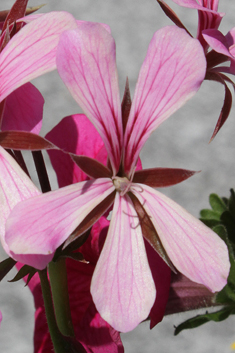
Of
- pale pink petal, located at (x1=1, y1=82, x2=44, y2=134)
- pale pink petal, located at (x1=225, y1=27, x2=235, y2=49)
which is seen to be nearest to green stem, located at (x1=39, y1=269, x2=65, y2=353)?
pale pink petal, located at (x1=1, y1=82, x2=44, y2=134)

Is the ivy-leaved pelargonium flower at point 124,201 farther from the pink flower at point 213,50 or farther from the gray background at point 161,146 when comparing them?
the gray background at point 161,146

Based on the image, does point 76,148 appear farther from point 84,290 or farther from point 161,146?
point 161,146

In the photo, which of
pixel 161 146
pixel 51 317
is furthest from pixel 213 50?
pixel 161 146

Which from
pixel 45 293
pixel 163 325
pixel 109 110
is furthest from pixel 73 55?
pixel 163 325

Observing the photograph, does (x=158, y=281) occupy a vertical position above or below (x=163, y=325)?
above

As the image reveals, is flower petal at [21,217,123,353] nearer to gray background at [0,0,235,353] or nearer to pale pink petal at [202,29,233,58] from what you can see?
pale pink petal at [202,29,233,58]

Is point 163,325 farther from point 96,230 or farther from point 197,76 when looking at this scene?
point 197,76
